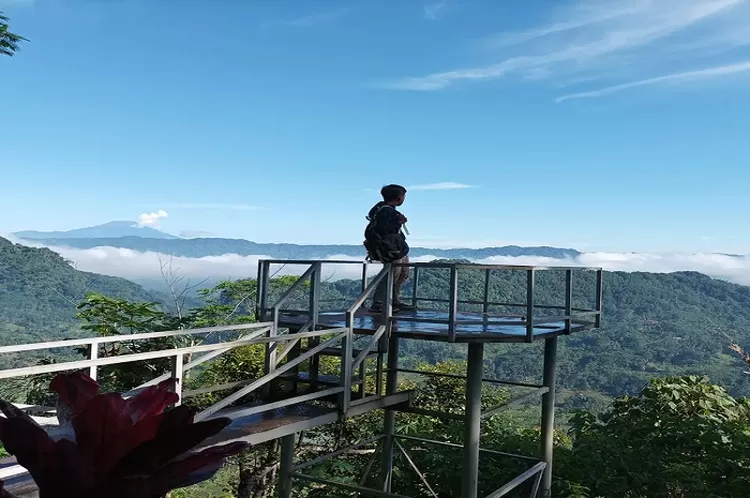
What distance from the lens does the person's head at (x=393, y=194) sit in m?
9.20

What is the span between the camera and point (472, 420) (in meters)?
8.53

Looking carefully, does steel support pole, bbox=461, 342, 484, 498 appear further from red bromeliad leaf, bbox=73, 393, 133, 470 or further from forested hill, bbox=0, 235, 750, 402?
forested hill, bbox=0, 235, 750, 402

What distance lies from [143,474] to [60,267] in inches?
2797

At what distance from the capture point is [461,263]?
25.7 feet

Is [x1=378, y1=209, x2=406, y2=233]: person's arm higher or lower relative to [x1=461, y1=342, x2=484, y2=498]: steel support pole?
higher

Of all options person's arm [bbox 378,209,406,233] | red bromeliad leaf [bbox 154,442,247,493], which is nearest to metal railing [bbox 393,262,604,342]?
person's arm [bbox 378,209,406,233]

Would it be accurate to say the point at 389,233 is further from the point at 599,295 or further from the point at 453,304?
the point at 599,295

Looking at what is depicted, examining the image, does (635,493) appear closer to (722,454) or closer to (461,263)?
(722,454)

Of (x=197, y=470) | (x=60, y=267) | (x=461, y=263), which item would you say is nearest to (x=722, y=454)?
(x=461, y=263)

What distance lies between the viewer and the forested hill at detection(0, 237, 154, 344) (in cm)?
6312

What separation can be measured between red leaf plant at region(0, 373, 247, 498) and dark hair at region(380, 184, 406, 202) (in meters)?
8.02

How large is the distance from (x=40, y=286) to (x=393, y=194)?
215 feet

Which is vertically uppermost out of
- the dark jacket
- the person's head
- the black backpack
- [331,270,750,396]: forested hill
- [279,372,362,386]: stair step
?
the person's head

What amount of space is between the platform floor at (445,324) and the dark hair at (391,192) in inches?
58.5
